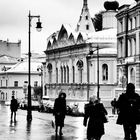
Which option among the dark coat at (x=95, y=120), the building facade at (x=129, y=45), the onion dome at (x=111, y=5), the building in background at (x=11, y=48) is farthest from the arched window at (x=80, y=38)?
the dark coat at (x=95, y=120)

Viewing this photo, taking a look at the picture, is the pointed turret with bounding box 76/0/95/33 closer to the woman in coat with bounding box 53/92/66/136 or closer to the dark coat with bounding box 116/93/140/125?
the woman in coat with bounding box 53/92/66/136

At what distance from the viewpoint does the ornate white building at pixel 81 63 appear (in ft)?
260

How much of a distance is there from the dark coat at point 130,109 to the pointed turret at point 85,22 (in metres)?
90.0

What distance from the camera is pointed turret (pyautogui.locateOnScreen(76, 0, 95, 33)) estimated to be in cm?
10600

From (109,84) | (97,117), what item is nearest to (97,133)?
(97,117)

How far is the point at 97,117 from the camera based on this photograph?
16609mm

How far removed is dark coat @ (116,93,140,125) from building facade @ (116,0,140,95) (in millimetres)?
37508

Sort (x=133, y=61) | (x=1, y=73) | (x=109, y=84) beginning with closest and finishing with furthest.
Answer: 1. (x=133, y=61)
2. (x=109, y=84)
3. (x=1, y=73)

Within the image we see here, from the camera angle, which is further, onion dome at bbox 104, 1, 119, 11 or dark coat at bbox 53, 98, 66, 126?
onion dome at bbox 104, 1, 119, 11

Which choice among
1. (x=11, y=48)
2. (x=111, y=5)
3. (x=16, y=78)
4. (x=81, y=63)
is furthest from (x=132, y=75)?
(x=11, y=48)

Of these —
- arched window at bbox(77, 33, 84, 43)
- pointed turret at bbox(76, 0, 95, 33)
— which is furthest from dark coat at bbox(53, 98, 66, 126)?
pointed turret at bbox(76, 0, 95, 33)

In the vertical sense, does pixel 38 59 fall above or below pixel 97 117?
above

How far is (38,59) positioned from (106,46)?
54657 mm

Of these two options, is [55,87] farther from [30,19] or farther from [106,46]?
[30,19]
